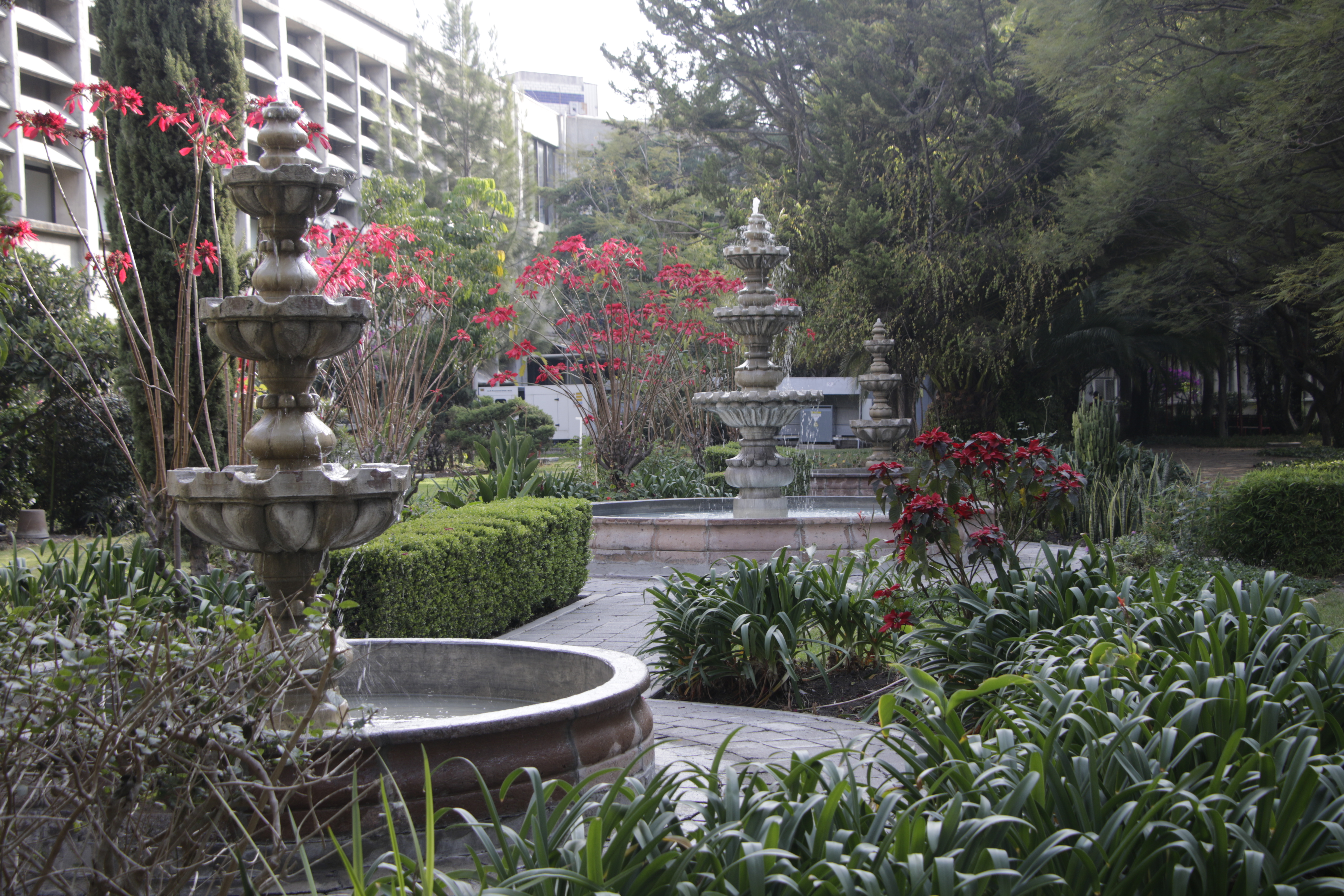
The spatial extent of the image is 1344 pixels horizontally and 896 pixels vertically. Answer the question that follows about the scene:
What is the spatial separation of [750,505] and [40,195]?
25.4 m

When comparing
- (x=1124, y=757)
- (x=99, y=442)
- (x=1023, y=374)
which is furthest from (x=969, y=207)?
(x=1124, y=757)

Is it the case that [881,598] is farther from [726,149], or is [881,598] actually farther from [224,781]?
[726,149]

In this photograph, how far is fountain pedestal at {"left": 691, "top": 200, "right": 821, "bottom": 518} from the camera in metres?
11.4

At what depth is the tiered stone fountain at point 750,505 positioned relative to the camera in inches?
395

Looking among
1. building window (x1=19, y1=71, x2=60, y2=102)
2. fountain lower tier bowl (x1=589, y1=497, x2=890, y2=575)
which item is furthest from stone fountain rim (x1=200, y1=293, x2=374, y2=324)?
building window (x1=19, y1=71, x2=60, y2=102)

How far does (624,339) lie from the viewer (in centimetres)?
1491

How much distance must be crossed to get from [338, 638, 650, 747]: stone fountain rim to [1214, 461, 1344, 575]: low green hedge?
763cm

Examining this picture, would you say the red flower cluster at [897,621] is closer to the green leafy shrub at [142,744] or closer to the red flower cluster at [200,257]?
the green leafy shrub at [142,744]

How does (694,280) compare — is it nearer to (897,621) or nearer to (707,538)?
(707,538)

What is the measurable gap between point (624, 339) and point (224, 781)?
12803mm

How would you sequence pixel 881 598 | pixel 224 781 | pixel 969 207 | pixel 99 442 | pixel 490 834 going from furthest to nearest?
pixel 969 207 < pixel 99 442 < pixel 881 598 < pixel 490 834 < pixel 224 781

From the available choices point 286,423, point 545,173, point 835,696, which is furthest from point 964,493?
point 545,173

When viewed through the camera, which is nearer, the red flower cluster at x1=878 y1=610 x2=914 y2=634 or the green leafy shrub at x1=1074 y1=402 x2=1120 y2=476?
the red flower cluster at x1=878 y1=610 x2=914 y2=634

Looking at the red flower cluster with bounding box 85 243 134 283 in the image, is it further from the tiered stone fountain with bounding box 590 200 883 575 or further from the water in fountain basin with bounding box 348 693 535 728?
the tiered stone fountain with bounding box 590 200 883 575
